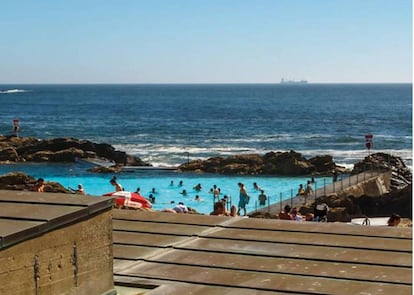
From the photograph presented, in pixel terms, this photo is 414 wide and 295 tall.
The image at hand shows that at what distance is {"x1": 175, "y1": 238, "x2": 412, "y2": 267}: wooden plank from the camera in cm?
462

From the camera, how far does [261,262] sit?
4.64 metres

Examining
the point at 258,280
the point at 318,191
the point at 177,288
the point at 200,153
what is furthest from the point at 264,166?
the point at 177,288

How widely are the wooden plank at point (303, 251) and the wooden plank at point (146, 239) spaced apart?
14 cm

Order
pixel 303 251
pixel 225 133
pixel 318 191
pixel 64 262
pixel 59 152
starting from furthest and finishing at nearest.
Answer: pixel 225 133, pixel 59 152, pixel 318 191, pixel 303 251, pixel 64 262

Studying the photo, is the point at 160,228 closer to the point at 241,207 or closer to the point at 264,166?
the point at 241,207

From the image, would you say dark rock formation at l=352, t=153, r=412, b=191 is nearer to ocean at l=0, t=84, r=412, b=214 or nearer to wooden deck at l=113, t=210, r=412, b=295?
ocean at l=0, t=84, r=412, b=214

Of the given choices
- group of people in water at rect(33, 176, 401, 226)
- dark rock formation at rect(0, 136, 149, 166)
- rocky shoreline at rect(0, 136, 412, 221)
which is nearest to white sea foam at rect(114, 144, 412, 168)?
dark rock formation at rect(0, 136, 149, 166)

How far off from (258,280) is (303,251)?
75 cm

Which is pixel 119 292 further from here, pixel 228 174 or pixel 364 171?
pixel 228 174

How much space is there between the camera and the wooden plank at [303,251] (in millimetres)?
4625

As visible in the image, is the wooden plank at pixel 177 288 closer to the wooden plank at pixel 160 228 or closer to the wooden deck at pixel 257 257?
the wooden deck at pixel 257 257

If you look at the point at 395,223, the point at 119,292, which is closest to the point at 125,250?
the point at 119,292

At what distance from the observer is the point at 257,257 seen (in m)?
4.76

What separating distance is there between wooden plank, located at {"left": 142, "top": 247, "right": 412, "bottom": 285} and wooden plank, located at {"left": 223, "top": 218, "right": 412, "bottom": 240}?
883 millimetres
